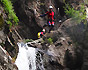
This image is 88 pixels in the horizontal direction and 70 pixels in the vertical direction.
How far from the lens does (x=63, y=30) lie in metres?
8.10

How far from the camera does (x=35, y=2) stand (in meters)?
12.6

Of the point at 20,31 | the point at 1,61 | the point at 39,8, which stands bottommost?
the point at 1,61

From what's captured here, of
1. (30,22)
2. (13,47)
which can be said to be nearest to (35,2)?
(30,22)

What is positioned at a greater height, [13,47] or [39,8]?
[39,8]

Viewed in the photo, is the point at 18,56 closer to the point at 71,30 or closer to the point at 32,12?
the point at 71,30

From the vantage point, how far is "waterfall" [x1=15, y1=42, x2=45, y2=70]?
6.73 meters

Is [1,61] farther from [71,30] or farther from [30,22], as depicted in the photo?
[30,22]

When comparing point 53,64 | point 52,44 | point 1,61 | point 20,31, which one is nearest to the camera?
point 1,61

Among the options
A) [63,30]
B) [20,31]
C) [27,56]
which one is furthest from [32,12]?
[27,56]

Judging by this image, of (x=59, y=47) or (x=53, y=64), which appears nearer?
(x=53, y=64)

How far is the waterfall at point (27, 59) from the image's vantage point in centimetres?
673

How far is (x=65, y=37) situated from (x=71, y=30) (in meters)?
0.70

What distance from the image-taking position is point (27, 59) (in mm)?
7277

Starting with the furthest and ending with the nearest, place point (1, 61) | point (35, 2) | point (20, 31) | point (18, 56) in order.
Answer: point (35, 2) < point (20, 31) < point (18, 56) < point (1, 61)
